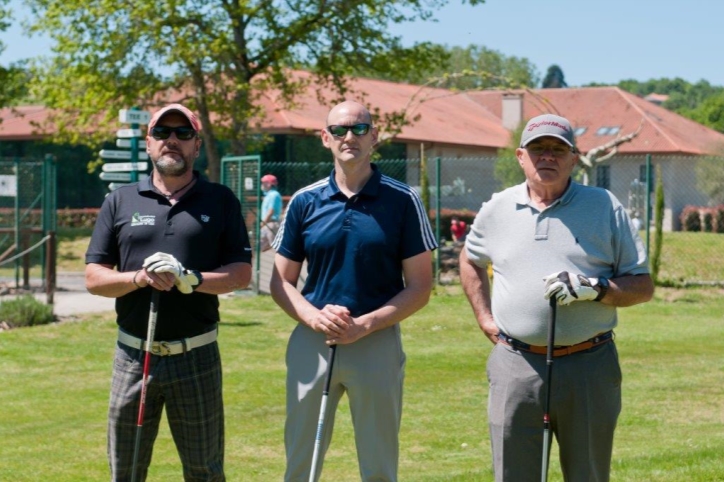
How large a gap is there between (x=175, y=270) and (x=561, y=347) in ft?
5.55

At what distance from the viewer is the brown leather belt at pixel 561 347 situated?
4.92 meters

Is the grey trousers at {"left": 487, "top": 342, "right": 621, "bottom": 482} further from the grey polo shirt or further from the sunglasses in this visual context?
the sunglasses

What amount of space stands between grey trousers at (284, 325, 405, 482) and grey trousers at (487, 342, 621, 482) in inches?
20.6

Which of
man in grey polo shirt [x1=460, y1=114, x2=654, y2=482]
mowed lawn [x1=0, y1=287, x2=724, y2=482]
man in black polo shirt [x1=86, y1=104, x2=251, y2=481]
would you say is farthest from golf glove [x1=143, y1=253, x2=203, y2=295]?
mowed lawn [x1=0, y1=287, x2=724, y2=482]

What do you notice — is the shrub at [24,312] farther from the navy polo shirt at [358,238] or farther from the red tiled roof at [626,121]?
the red tiled roof at [626,121]

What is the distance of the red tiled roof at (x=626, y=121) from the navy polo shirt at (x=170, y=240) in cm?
4262

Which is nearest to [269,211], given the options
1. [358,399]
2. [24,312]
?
[24,312]

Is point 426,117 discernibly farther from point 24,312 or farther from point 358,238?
point 358,238

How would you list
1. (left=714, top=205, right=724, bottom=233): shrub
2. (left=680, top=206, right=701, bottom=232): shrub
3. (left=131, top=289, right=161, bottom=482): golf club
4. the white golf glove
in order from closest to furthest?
the white golf glove < (left=131, top=289, right=161, bottom=482): golf club < (left=714, top=205, right=724, bottom=233): shrub < (left=680, top=206, right=701, bottom=232): shrub

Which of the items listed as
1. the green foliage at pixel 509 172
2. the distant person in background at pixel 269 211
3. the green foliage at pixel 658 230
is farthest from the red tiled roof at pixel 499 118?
the green foliage at pixel 658 230

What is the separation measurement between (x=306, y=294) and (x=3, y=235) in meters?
17.3

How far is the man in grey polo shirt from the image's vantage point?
4.88m

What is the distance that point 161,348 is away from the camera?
525 centimetres

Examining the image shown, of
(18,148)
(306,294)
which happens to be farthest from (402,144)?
(306,294)
